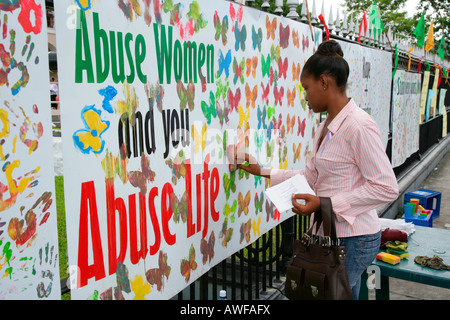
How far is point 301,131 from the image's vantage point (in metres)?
3.72

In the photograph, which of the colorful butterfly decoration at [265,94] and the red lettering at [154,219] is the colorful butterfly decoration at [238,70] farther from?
the red lettering at [154,219]

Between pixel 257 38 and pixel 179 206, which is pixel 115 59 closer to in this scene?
pixel 179 206

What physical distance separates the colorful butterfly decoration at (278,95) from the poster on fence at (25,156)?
197cm

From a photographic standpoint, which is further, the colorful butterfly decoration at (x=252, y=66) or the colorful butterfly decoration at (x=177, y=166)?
the colorful butterfly decoration at (x=252, y=66)

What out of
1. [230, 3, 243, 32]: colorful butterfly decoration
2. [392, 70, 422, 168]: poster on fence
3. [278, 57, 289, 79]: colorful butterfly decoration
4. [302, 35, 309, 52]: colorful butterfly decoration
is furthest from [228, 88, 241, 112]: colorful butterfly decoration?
[392, 70, 422, 168]: poster on fence

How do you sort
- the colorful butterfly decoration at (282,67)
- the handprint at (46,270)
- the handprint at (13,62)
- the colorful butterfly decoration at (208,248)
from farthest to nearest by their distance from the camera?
1. the colorful butterfly decoration at (282,67)
2. the colorful butterfly decoration at (208,248)
3. the handprint at (46,270)
4. the handprint at (13,62)

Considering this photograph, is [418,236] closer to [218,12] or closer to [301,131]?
[301,131]

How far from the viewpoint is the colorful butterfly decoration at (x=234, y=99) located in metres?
2.68

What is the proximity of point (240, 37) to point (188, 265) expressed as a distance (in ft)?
4.36

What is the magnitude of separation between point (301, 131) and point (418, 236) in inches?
49.3

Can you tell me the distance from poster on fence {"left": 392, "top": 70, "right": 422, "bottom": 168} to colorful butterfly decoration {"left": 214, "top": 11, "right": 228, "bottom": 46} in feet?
17.2

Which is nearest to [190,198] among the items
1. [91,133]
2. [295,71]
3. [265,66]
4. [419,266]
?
[91,133]

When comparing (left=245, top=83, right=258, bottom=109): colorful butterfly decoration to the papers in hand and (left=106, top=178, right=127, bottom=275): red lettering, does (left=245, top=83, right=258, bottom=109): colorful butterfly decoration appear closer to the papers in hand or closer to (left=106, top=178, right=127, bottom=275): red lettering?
the papers in hand

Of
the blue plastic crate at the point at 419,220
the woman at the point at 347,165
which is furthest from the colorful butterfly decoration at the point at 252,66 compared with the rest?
the blue plastic crate at the point at 419,220
